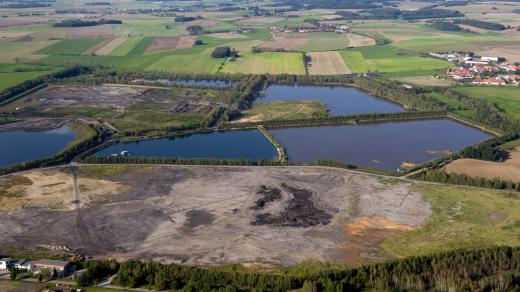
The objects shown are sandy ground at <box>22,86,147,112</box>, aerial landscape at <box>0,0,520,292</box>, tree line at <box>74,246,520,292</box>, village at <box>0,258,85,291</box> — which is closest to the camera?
tree line at <box>74,246,520,292</box>

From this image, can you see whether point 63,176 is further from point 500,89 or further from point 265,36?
point 265,36

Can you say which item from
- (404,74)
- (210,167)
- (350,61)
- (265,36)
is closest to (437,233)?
(210,167)

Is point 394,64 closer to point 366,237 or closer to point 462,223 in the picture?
point 462,223

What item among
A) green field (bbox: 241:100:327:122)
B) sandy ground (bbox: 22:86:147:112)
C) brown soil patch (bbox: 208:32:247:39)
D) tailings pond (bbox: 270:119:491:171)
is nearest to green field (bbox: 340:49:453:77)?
green field (bbox: 241:100:327:122)

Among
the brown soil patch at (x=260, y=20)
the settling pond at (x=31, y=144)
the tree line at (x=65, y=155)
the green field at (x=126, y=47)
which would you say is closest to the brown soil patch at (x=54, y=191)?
the tree line at (x=65, y=155)

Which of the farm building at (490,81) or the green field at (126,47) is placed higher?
the green field at (126,47)

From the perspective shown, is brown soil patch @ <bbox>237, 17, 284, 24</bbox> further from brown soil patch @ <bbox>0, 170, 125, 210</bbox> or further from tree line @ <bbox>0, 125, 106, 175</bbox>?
brown soil patch @ <bbox>0, 170, 125, 210</bbox>

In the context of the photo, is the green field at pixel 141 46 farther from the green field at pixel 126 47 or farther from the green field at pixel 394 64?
the green field at pixel 394 64
